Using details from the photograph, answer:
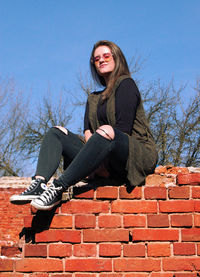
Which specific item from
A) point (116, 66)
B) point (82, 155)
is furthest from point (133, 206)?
point (116, 66)

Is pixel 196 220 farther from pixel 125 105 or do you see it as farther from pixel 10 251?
pixel 10 251

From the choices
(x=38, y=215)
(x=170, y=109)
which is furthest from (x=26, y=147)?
(x=38, y=215)

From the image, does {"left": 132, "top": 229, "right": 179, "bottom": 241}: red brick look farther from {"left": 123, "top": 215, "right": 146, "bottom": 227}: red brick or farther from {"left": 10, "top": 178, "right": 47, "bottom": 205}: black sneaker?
{"left": 10, "top": 178, "right": 47, "bottom": 205}: black sneaker

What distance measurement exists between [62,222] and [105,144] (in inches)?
26.9

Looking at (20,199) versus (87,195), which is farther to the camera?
(87,195)

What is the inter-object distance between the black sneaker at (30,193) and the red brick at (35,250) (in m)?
0.37

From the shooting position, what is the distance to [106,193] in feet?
8.82

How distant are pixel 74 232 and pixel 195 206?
0.94 metres

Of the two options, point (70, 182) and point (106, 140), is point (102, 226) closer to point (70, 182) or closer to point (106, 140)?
point (70, 182)

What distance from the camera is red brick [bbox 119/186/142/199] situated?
2689mm

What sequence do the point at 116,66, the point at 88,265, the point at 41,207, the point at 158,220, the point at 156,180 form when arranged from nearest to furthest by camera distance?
1. the point at 41,207
2. the point at 88,265
3. the point at 158,220
4. the point at 156,180
5. the point at 116,66

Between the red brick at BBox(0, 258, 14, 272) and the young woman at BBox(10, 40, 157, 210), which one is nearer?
the young woman at BBox(10, 40, 157, 210)

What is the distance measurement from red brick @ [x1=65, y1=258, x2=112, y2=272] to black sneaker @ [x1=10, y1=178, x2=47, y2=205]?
538 millimetres

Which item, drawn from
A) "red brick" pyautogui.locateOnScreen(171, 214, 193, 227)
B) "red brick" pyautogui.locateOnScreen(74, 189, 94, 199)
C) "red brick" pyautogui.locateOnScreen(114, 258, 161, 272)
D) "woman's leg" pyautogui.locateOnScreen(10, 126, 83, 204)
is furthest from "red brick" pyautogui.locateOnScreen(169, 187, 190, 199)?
"woman's leg" pyautogui.locateOnScreen(10, 126, 83, 204)
